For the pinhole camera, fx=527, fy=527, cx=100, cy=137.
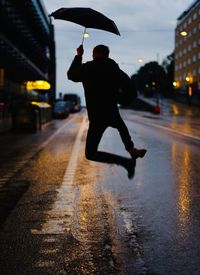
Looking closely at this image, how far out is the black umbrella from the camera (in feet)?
21.1

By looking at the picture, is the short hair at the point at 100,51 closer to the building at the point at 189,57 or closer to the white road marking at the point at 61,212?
the white road marking at the point at 61,212

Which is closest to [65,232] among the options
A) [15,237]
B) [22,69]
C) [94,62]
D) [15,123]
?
[15,237]

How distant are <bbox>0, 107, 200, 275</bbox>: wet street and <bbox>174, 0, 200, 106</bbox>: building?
83782 mm

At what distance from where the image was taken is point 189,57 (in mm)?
105562

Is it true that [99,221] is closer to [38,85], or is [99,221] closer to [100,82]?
[100,82]

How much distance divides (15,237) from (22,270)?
43.6 inches

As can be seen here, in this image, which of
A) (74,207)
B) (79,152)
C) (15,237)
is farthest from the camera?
(79,152)

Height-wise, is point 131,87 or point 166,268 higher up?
point 131,87

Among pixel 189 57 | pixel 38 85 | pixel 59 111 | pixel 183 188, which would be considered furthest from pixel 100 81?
pixel 189 57

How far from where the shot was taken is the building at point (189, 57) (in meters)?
96.6

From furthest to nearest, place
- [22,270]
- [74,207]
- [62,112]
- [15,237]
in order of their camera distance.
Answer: [62,112], [74,207], [15,237], [22,270]

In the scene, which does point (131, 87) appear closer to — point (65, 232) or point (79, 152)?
point (65, 232)

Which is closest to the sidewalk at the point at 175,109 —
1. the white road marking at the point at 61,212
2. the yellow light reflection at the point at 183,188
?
the yellow light reflection at the point at 183,188

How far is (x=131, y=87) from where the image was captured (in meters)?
5.92
